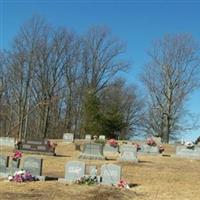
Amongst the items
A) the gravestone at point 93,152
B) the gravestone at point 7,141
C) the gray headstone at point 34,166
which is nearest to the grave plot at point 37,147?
the gravestone at point 93,152

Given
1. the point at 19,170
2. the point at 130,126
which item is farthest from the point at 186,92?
the point at 19,170

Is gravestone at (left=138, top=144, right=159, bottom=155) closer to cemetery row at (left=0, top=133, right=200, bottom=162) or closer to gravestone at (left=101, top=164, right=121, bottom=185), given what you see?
cemetery row at (left=0, top=133, right=200, bottom=162)

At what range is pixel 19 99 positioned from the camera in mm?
55781

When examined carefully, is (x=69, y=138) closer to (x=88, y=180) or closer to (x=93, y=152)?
(x=93, y=152)

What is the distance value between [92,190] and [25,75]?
42.6m

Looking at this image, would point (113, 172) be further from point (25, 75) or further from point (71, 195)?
point (25, 75)

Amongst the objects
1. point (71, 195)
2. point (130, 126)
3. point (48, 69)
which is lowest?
point (71, 195)

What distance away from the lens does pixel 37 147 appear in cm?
2844

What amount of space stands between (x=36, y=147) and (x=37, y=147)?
0.06m

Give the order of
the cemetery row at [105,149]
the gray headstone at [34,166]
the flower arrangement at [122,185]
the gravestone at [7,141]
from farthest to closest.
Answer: the gravestone at [7,141] → the cemetery row at [105,149] → the gray headstone at [34,166] → the flower arrangement at [122,185]

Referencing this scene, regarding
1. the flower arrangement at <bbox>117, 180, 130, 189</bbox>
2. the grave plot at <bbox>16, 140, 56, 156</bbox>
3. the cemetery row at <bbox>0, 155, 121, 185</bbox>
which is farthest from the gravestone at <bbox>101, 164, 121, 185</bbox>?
the grave plot at <bbox>16, 140, 56, 156</bbox>

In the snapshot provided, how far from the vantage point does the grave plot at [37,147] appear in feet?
92.6

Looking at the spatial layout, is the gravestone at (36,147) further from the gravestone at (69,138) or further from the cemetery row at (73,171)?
the gravestone at (69,138)

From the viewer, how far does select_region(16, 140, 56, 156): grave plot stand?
2823cm
